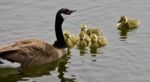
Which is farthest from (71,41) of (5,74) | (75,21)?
(5,74)

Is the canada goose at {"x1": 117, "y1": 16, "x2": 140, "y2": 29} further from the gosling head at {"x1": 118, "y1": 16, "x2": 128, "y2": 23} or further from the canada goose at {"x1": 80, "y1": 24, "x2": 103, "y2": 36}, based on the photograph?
the canada goose at {"x1": 80, "y1": 24, "x2": 103, "y2": 36}

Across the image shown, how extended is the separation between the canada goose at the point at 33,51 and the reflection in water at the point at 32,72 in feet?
0.35

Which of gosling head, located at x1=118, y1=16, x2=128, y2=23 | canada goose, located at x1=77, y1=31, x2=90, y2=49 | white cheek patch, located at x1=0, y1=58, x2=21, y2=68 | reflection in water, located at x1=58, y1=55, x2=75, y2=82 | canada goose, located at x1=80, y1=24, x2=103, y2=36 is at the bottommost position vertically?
reflection in water, located at x1=58, y1=55, x2=75, y2=82

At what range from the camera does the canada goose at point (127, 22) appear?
1211cm

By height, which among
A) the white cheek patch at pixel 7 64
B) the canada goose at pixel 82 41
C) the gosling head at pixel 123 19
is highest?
the gosling head at pixel 123 19

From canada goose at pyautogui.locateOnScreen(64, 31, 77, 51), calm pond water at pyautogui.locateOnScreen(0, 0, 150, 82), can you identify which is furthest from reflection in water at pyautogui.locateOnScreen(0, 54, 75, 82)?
canada goose at pyautogui.locateOnScreen(64, 31, 77, 51)

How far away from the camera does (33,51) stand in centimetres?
1031

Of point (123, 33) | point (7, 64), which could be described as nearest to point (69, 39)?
point (123, 33)

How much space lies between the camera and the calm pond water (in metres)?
9.79

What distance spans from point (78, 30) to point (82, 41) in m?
0.79

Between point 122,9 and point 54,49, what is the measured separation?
10.6 feet

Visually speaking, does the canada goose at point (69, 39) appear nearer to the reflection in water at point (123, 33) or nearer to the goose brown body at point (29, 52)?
the goose brown body at point (29, 52)

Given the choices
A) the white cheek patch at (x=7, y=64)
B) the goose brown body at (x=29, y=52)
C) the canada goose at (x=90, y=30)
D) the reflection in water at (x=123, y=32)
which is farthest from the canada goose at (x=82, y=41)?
the white cheek patch at (x=7, y=64)

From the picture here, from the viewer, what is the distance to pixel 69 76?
9.81 metres
